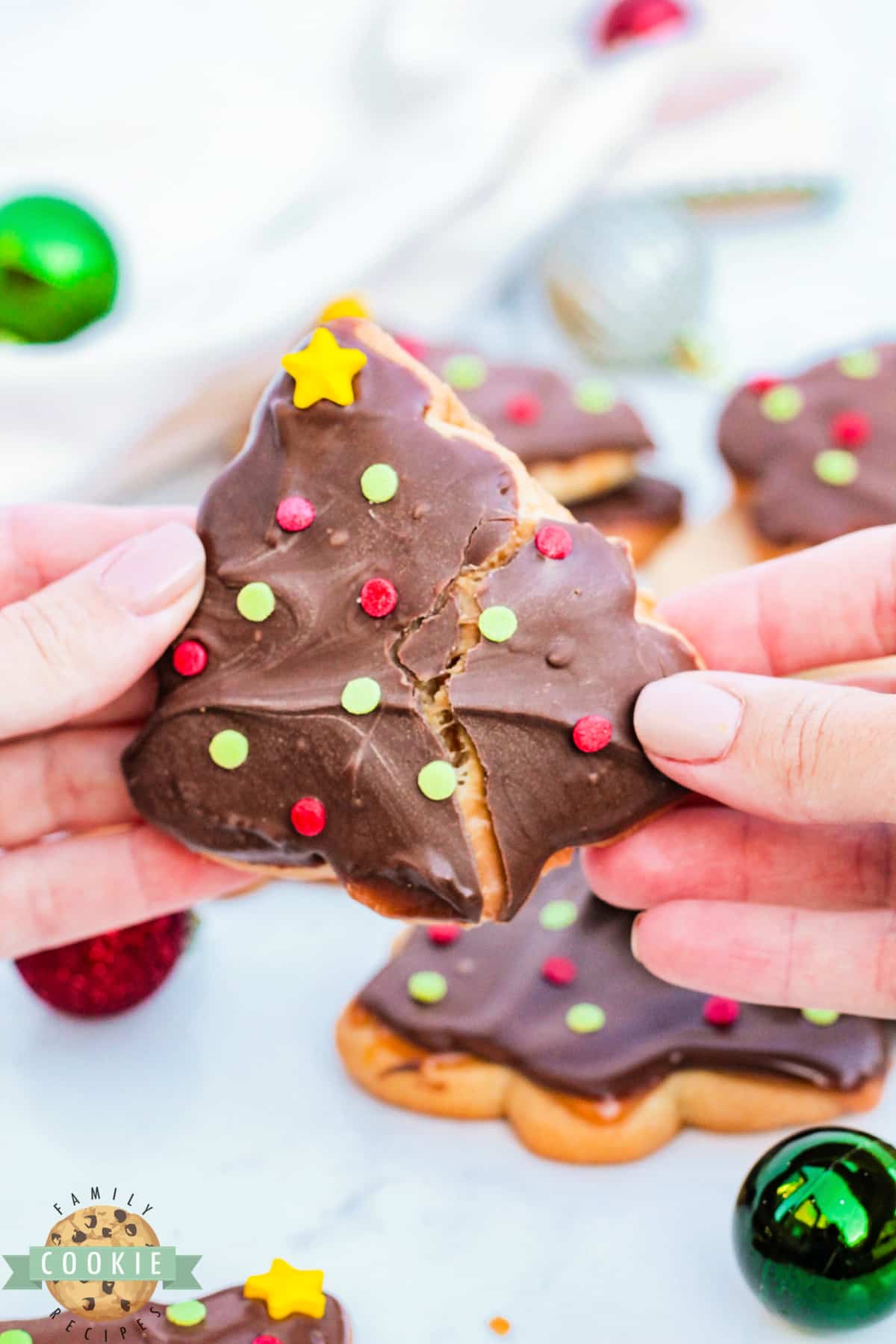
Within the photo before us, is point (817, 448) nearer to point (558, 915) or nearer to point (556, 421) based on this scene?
point (556, 421)

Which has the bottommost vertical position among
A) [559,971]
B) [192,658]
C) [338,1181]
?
[338,1181]

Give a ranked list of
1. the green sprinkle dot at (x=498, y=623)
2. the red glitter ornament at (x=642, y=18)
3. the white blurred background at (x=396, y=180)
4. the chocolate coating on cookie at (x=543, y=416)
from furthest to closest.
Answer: the red glitter ornament at (x=642, y=18)
the white blurred background at (x=396, y=180)
the chocolate coating on cookie at (x=543, y=416)
the green sprinkle dot at (x=498, y=623)

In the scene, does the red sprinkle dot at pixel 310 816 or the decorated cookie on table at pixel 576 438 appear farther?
the decorated cookie on table at pixel 576 438

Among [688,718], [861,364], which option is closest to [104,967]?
[688,718]

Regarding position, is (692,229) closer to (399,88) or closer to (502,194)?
(502,194)

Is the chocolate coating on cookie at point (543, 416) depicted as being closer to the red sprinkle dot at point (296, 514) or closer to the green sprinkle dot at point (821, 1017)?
the red sprinkle dot at point (296, 514)

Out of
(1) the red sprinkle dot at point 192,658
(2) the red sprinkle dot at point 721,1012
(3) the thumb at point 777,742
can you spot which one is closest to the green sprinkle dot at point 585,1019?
(2) the red sprinkle dot at point 721,1012
